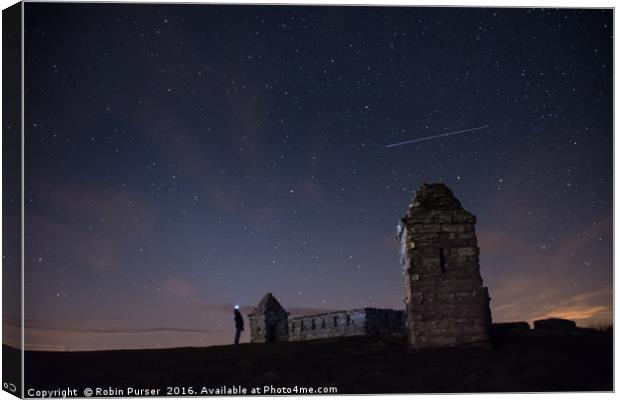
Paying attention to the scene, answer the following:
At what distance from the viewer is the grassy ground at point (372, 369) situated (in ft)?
33.6

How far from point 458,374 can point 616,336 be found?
9.23 feet

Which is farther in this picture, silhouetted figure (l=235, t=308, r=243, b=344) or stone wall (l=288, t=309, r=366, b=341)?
stone wall (l=288, t=309, r=366, b=341)

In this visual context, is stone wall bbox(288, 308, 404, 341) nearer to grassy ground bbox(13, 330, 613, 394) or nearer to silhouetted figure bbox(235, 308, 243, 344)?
silhouetted figure bbox(235, 308, 243, 344)

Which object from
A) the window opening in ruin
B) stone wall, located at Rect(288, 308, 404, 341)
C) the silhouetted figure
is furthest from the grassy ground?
stone wall, located at Rect(288, 308, 404, 341)

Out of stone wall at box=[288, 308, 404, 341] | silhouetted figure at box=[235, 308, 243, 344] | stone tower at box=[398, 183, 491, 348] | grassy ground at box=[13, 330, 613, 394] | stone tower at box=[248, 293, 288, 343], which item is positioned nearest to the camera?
grassy ground at box=[13, 330, 613, 394]

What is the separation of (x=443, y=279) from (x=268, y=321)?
10.9 metres

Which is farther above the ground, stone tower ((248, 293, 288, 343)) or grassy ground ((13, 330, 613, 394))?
stone tower ((248, 293, 288, 343))

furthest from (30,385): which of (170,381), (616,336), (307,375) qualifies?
(616,336)

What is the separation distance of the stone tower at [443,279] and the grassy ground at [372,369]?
0.29 meters

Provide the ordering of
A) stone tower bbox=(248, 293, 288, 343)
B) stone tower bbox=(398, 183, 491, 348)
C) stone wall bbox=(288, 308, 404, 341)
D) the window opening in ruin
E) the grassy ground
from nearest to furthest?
the grassy ground → stone tower bbox=(398, 183, 491, 348) → the window opening in ruin → stone tower bbox=(248, 293, 288, 343) → stone wall bbox=(288, 308, 404, 341)

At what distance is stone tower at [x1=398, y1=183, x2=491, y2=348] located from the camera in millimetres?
10672

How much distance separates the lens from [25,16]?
10.5 metres

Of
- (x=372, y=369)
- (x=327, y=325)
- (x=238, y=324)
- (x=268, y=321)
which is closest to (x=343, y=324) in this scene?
(x=327, y=325)

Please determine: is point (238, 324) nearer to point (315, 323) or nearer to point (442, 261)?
point (315, 323)
